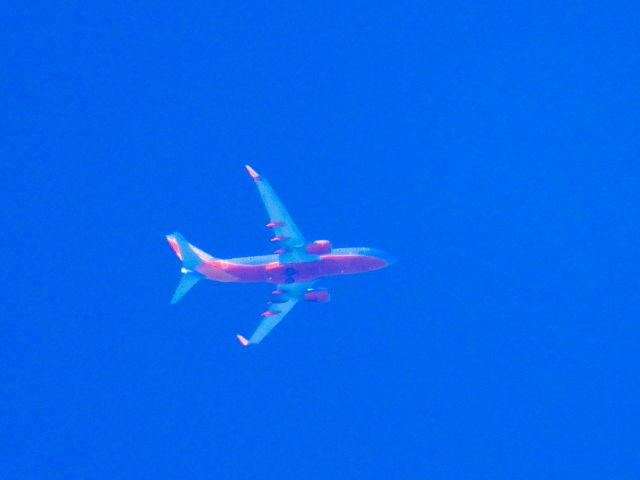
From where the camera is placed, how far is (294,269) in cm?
4625

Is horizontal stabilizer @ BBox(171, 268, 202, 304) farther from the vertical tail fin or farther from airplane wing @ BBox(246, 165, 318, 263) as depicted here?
airplane wing @ BBox(246, 165, 318, 263)

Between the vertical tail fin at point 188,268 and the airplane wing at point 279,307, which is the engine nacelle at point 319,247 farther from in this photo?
the vertical tail fin at point 188,268

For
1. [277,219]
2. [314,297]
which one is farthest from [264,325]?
[277,219]

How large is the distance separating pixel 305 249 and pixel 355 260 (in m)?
2.45

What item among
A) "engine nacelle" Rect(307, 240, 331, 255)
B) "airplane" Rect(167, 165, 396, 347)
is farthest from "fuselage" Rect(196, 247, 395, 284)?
"engine nacelle" Rect(307, 240, 331, 255)

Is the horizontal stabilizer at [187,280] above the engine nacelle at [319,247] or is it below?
below

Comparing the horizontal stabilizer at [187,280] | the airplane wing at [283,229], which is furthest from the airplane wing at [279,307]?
the horizontal stabilizer at [187,280]

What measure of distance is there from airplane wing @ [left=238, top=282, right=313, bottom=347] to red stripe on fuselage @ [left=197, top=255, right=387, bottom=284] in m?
0.90

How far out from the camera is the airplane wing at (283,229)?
1742 inches

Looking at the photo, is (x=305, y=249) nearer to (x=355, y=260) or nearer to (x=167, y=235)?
(x=355, y=260)

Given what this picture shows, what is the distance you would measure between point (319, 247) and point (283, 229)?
1.85 m

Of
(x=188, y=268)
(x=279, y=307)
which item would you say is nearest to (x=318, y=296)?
(x=279, y=307)

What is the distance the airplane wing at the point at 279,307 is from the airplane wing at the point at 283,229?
2.04 metres

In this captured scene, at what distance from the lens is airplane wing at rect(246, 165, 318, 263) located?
44.2 meters
